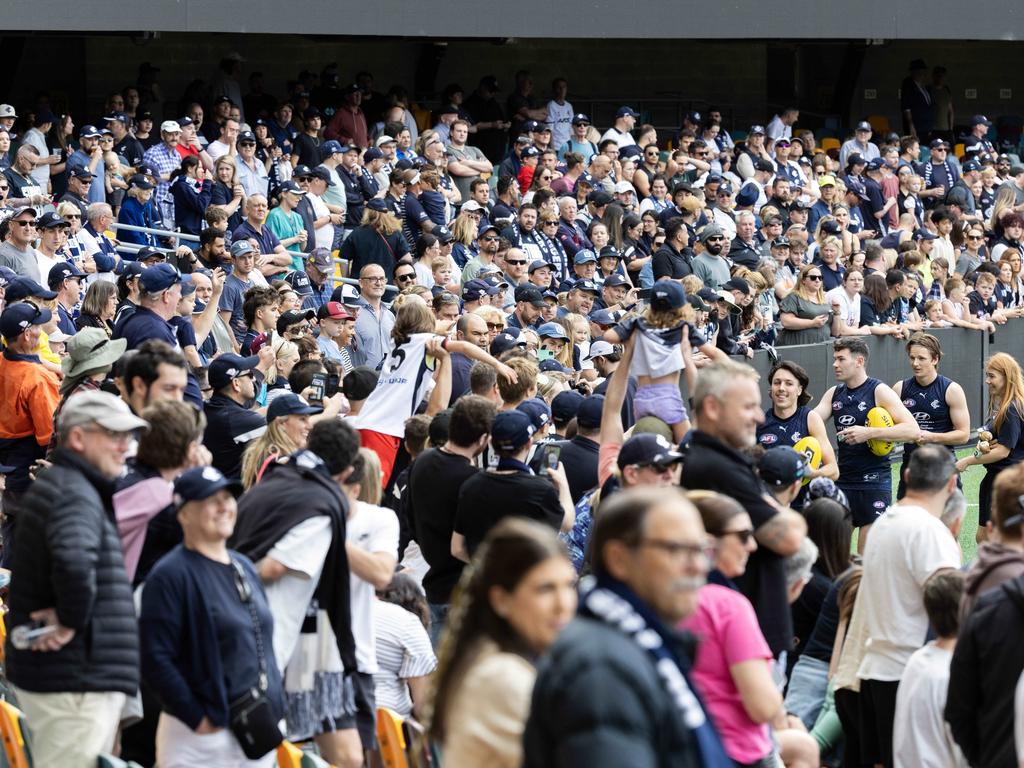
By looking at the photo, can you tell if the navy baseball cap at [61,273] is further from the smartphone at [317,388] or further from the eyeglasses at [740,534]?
the eyeglasses at [740,534]

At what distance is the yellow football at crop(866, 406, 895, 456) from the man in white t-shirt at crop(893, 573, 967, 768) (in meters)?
4.96

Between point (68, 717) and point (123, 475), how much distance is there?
0.86 m

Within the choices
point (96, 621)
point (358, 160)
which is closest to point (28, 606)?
point (96, 621)

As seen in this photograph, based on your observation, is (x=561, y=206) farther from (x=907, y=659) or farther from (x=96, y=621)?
(x=96, y=621)

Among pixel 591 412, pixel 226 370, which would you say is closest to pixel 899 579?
pixel 591 412

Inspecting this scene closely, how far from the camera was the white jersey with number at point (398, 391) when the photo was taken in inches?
362

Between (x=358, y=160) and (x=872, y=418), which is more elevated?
(x=358, y=160)

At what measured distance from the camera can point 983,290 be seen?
17.5 metres

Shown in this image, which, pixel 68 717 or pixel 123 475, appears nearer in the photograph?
pixel 68 717

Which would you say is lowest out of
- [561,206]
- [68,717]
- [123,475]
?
[68,717]

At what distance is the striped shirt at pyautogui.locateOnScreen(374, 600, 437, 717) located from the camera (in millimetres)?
6512

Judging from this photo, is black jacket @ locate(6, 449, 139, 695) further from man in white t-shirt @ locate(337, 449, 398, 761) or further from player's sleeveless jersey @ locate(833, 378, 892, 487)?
player's sleeveless jersey @ locate(833, 378, 892, 487)

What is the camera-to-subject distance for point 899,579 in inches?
244

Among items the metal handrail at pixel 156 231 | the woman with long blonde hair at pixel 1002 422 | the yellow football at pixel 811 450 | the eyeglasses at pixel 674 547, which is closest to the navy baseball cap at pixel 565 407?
the yellow football at pixel 811 450
